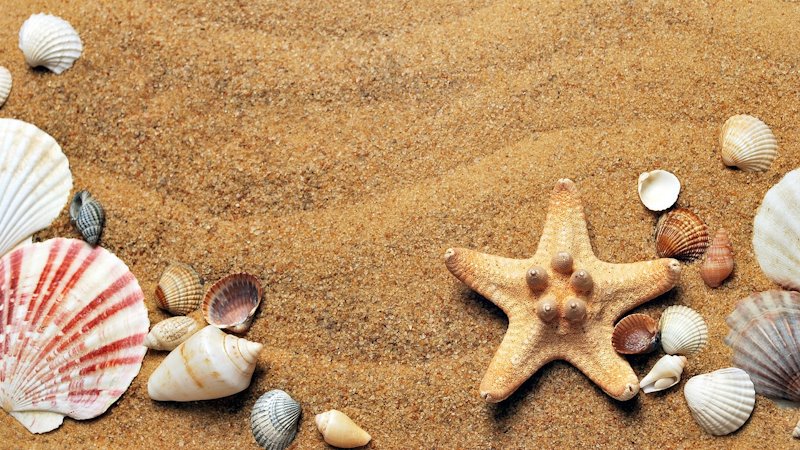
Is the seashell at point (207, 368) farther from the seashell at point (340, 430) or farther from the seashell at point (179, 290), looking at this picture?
the seashell at point (340, 430)

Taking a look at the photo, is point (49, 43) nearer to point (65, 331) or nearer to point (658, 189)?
point (65, 331)

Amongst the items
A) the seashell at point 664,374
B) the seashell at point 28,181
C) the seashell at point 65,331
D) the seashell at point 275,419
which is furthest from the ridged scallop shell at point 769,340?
the seashell at point 28,181

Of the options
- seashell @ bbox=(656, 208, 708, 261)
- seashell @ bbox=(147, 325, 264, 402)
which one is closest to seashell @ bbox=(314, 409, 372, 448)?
seashell @ bbox=(147, 325, 264, 402)

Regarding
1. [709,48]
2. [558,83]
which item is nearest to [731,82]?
[709,48]

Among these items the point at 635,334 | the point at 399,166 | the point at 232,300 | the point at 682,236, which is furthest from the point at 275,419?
the point at 682,236

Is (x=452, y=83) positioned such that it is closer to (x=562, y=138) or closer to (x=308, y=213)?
(x=562, y=138)
